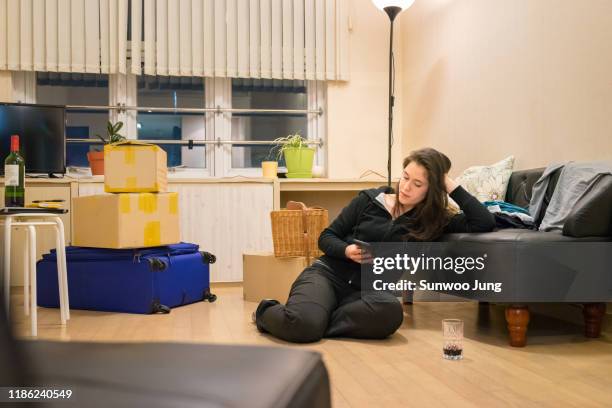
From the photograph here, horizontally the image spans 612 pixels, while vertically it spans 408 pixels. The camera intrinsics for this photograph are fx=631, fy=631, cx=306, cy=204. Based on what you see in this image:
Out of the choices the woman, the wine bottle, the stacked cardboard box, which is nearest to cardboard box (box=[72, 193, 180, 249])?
the stacked cardboard box

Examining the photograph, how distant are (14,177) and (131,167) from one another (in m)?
0.68

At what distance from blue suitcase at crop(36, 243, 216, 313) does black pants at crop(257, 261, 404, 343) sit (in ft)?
3.10

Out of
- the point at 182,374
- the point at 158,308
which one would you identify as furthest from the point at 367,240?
the point at 182,374

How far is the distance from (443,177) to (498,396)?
3.84 feet

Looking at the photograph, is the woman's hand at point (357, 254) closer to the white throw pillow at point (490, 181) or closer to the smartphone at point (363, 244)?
the smartphone at point (363, 244)

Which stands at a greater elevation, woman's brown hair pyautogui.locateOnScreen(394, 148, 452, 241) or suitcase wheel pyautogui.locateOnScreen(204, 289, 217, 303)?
woman's brown hair pyautogui.locateOnScreen(394, 148, 452, 241)

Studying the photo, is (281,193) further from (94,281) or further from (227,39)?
(94,281)

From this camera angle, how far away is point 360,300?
2.72 meters

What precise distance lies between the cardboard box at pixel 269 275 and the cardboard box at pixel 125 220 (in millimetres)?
516

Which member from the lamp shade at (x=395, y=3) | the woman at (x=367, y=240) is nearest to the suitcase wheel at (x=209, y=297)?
the woman at (x=367, y=240)

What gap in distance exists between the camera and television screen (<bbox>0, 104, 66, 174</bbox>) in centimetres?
423

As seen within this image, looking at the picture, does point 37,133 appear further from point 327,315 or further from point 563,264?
point 563,264

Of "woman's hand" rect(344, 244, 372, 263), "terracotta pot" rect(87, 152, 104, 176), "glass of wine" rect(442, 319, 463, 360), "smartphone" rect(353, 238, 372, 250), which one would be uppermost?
"terracotta pot" rect(87, 152, 104, 176)

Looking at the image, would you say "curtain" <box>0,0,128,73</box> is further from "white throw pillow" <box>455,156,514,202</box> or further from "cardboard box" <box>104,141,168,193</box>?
"white throw pillow" <box>455,156,514,202</box>
